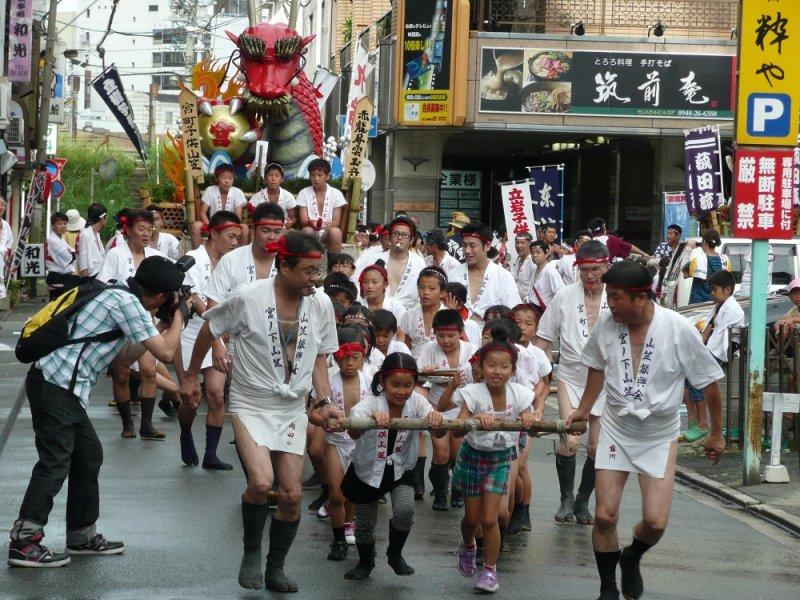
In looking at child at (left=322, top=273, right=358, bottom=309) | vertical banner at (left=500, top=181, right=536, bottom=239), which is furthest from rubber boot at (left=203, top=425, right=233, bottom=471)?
vertical banner at (left=500, top=181, right=536, bottom=239)

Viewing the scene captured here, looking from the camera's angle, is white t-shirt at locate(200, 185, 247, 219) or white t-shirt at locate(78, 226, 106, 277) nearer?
white t-shirt at locate(200, 185, 247, 219)

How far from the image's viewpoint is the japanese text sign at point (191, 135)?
16156 mm

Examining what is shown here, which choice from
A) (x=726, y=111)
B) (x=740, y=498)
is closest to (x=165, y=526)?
(x=740, y=498)

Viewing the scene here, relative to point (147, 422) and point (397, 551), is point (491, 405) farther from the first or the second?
point (147, 422)

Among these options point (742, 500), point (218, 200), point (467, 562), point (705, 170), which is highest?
point (705, 170)

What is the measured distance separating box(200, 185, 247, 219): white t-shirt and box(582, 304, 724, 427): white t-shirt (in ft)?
29.9

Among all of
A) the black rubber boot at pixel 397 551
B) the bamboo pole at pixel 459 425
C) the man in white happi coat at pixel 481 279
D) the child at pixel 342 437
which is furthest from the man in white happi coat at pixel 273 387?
the man in white happi coat at pixel 481 279

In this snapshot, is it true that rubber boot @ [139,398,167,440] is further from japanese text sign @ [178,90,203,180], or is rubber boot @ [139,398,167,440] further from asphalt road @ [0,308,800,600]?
japanese text sign @ [178,90,203,180]

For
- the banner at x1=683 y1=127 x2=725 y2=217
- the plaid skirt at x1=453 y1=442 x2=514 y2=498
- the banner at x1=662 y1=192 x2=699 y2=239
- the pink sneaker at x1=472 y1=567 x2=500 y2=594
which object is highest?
the banner at x1=683 y1=127 x2=725 y2=217

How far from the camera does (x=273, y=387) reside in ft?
23.4

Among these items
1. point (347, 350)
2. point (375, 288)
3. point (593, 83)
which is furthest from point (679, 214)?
point (347, 350)

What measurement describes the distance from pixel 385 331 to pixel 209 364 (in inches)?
76.5

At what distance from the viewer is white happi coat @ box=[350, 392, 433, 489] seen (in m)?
7.62

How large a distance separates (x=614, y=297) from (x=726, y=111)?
22.6 m
